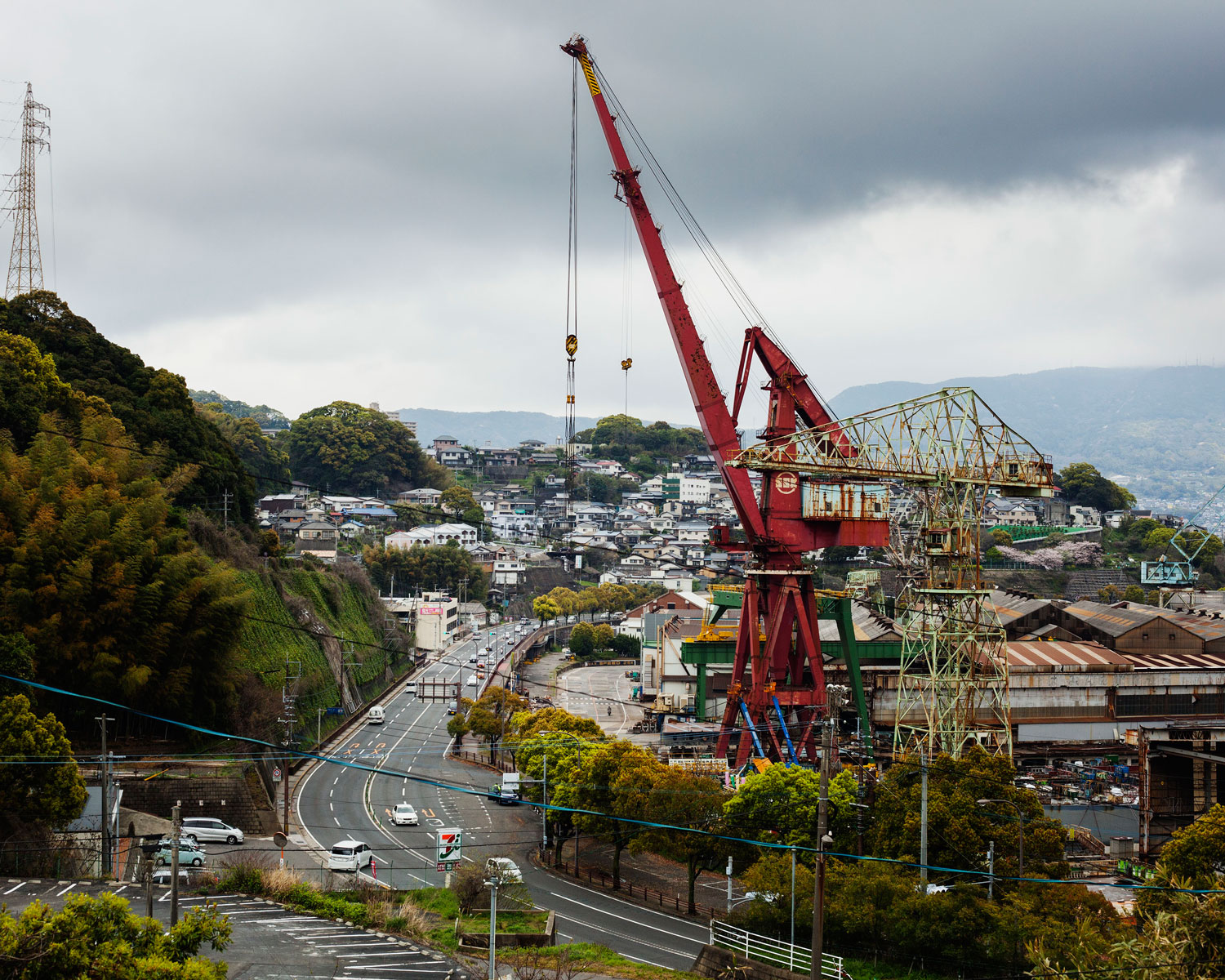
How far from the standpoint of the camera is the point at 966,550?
29.7 metres

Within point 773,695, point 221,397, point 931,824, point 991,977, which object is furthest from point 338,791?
point 221,397

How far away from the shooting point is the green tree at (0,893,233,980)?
401 inches

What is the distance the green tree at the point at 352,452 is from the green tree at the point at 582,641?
129 feet

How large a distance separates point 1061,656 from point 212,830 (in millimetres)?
28742

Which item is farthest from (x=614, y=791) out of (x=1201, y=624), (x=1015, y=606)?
(x=1201, y=624)

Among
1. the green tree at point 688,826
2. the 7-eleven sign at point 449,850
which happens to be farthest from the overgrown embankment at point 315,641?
the green tree at point 688,826

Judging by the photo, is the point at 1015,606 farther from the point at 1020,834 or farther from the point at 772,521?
the point at 1020,834

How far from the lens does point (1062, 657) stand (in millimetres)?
39031

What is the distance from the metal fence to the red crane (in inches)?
Answer: 404

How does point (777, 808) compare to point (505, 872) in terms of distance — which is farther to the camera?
point (777, 808)

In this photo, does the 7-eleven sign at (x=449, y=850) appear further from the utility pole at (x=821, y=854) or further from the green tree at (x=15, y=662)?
the utility pole at (x=821, y=854)

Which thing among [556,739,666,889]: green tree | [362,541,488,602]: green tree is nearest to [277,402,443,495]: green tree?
[362,541,488,602]: green tree

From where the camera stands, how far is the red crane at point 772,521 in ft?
98.1

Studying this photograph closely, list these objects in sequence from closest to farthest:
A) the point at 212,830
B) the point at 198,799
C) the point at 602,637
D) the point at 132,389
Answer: the point at 212,830
the point at 198,799
the point at 132,389
the point at 602,637
